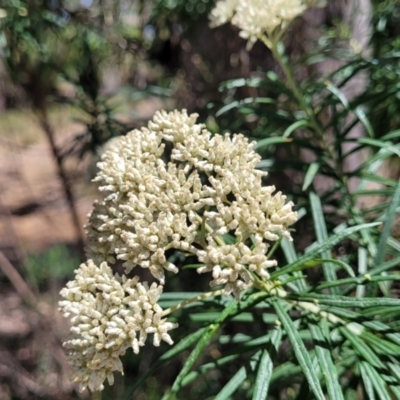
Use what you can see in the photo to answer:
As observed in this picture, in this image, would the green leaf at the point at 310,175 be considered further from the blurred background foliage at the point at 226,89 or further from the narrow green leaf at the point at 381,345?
the narrow green leaf at the point at 381,345

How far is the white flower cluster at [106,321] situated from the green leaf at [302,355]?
0.18 metres

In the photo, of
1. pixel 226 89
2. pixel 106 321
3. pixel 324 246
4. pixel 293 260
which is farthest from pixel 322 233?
pixel 226 89

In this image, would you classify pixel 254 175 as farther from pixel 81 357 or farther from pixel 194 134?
pixel 81 357

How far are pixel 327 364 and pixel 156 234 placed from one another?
13.7 inches

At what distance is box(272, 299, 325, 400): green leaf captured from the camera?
2.42ft

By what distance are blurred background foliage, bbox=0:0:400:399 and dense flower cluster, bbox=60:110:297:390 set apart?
0.92 feet

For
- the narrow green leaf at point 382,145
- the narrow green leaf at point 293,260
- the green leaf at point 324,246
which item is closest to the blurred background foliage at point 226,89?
the narrow green leaf at point 382,145

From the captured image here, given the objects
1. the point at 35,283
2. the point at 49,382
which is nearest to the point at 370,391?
the point at 49,382

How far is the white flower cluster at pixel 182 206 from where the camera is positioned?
0.80m

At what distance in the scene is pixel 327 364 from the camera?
0.84 metres

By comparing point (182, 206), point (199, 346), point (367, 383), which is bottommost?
point (367, 383)

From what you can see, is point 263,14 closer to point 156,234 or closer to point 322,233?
point 322,233

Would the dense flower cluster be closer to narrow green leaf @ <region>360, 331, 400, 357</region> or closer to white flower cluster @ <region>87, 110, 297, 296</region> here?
white flower cluster @ <region>87, 110, 297, 296</region>

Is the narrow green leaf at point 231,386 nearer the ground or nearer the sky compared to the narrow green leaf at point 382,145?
nearer the ground
